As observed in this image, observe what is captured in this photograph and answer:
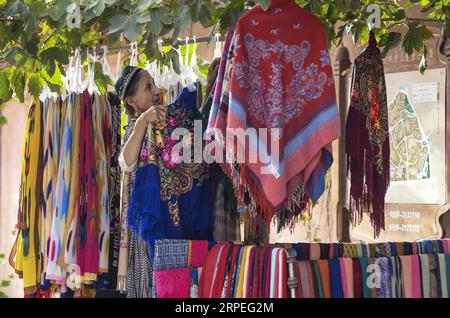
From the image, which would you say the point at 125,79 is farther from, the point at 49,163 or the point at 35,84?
the point at 49,163

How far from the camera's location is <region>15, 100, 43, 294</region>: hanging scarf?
14.3ft

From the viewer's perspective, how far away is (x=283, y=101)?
3.33m

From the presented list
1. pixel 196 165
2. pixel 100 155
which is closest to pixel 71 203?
pixel 100 155

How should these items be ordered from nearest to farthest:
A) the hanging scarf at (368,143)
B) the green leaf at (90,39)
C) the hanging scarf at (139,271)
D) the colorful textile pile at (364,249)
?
the colorful textile pile at (364,249), the hanging scarf at (368,143), the hanging scarf at (139,271), the green leaf at (90,39)

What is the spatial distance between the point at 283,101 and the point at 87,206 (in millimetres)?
1411

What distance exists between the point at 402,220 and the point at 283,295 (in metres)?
2.59

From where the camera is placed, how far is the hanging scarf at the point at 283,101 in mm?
3234

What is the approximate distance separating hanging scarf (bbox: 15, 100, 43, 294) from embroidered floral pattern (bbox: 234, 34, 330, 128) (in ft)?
5.12

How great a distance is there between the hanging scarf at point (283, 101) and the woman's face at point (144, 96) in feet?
2.96

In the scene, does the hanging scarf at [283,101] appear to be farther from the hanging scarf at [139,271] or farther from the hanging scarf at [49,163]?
the hanging scarf at [49,163]

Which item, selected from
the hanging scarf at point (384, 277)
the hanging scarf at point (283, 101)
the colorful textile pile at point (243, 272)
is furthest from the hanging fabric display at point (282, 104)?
the hanging scarf at point (384, 277)

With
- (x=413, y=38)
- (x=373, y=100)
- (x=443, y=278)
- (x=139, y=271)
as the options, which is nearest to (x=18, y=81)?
(x=139, y=271)
